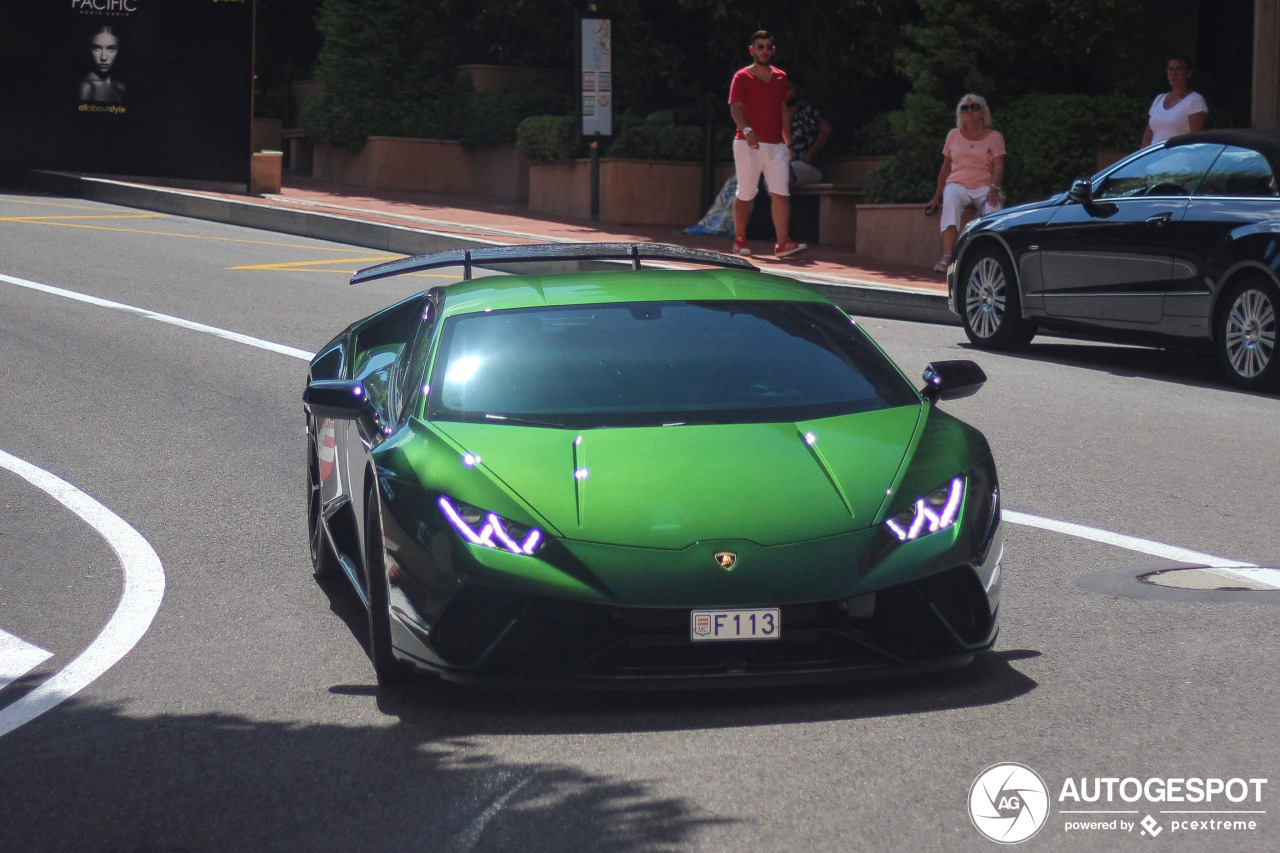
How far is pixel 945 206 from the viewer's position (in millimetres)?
18000

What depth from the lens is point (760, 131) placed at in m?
19.1

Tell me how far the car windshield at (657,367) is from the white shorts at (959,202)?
11855 mm

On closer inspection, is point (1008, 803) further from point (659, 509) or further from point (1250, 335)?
point (1250, 335)

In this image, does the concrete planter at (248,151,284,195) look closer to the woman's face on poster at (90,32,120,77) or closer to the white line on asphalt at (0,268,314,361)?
the woman's face on poster at (90,32,120,77)

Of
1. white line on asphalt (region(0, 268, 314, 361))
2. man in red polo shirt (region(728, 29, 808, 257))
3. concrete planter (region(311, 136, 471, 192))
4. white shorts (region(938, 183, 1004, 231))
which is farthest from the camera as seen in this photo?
concrete planter (region(311, 136, 471, 192))

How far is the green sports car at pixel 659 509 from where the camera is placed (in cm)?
489

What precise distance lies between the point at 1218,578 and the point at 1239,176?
6125 millimetres

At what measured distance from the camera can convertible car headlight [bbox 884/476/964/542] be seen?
16.6 ft

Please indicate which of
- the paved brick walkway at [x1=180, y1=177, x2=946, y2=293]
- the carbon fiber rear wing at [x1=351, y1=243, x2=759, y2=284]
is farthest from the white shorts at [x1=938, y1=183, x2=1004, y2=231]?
the carbon fiber rear wing at [x1=351, y1=243, x2=759, y2=284]

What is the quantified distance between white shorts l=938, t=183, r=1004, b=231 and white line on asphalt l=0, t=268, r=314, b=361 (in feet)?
24.5

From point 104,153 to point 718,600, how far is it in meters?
24.6

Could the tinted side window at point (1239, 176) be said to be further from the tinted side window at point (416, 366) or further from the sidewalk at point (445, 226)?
the tinted side window at point (416, 366)

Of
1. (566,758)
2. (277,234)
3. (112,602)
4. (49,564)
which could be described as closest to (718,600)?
(566,758)

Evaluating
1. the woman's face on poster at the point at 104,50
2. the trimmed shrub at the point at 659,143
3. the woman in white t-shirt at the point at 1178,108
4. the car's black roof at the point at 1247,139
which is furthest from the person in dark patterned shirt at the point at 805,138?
the woman's face on poster at the point at 104,50
